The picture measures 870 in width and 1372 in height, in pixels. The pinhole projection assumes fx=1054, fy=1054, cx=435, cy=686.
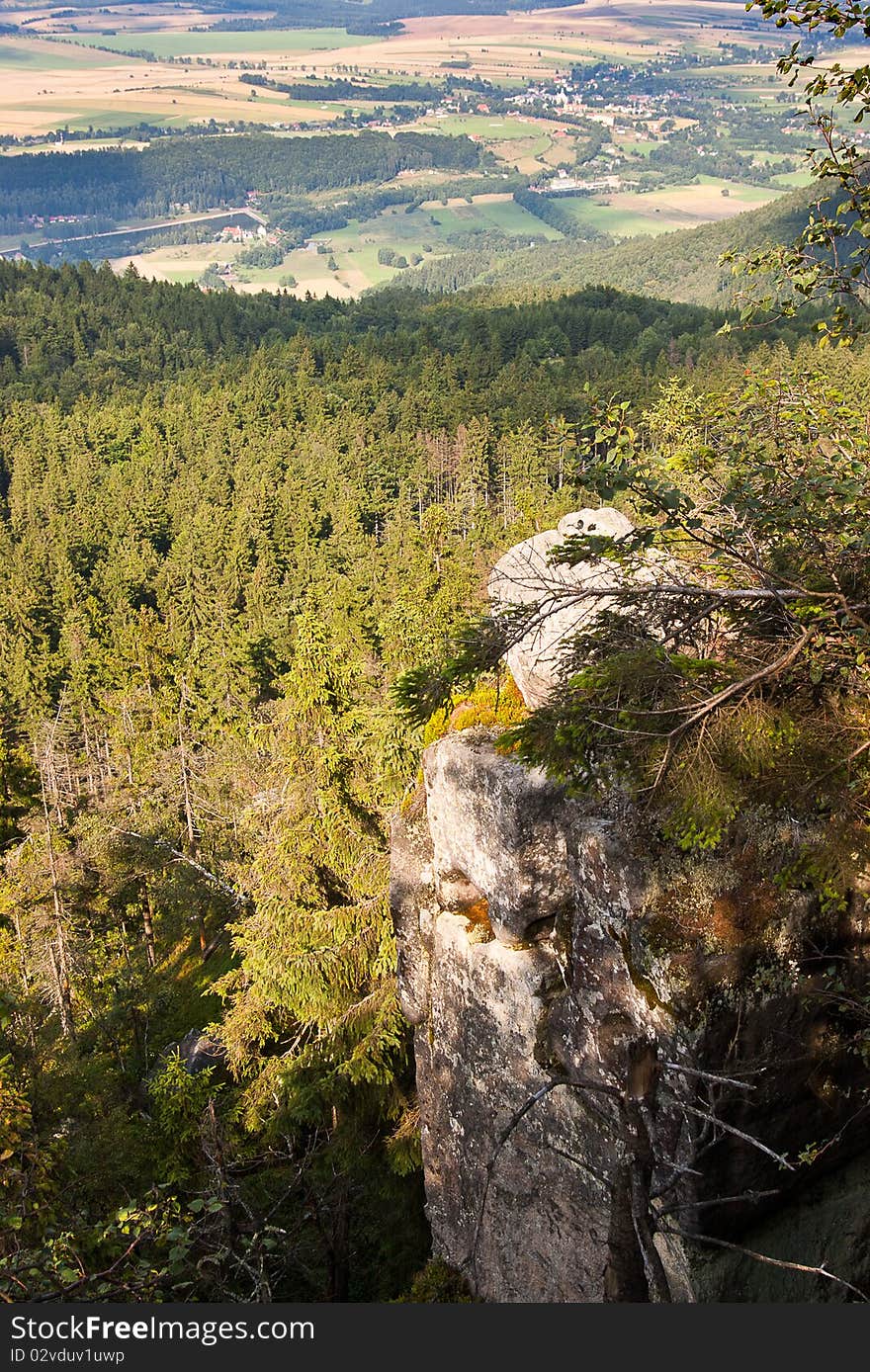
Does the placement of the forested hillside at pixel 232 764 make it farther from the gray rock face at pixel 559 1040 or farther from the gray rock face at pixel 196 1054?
the gray rock face at pixel 559 1040

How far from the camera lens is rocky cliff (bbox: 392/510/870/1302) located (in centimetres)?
874

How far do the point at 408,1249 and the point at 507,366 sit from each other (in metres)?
116

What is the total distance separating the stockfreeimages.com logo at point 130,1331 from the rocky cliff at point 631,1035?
1.98 meters

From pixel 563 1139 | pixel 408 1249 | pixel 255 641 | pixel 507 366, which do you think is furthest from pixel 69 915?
pixel 507 366


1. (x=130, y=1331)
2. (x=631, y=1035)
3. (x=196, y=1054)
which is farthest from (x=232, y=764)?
(x=130, y=1331)

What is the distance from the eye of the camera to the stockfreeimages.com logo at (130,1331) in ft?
19.4

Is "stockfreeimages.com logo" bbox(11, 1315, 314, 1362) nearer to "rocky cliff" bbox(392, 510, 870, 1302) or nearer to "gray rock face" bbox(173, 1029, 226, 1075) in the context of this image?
"rocky cliff" bbox(392, 510, 870, 1302)

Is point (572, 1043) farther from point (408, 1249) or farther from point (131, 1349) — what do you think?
point (408, 1249)

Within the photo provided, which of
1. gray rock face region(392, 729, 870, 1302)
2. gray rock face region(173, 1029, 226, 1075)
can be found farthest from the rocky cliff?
gray rock face region(173, 1029, 226, 1075)

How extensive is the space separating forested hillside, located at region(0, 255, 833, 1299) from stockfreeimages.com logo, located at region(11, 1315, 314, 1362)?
0.22 meters

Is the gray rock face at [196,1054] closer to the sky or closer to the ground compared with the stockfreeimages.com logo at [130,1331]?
closer to the ground

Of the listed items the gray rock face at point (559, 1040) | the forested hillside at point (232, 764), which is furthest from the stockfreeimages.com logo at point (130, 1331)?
the gray rock face at point (559, 1040)

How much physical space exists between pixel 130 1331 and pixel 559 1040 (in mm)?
5089

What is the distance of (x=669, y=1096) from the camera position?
8531 millimetres
